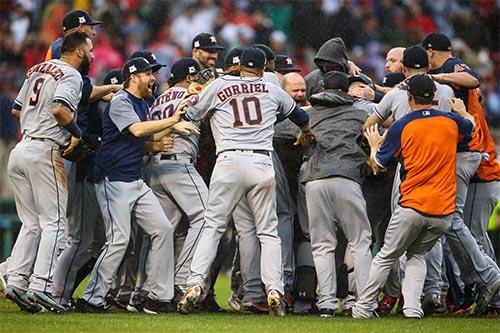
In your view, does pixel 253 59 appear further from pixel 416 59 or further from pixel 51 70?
pixel 51 70

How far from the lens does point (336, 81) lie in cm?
1092

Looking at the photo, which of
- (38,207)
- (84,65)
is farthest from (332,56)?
(38,207)

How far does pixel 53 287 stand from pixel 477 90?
175 inches

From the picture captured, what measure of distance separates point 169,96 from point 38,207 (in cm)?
168

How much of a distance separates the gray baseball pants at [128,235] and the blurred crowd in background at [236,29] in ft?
29.6

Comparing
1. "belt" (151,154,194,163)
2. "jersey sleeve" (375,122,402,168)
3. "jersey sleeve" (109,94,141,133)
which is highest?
"jersey sleeve" (109,94,141,133)

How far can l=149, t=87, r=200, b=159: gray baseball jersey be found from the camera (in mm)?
11141

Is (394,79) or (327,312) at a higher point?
(394,79)

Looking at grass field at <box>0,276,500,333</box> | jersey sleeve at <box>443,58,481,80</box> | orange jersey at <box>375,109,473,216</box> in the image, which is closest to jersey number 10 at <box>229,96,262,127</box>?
orange jersey at <box>375,109,473,216</box>

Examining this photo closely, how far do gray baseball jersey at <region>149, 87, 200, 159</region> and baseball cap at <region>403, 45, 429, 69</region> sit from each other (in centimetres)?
205

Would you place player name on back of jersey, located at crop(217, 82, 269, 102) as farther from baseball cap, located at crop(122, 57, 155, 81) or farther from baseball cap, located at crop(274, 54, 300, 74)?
baseball cap, located at crop(274, 54, 300, 74)

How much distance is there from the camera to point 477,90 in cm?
1143

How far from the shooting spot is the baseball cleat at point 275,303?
1039cm

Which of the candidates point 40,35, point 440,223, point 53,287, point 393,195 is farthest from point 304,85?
point 40,35
